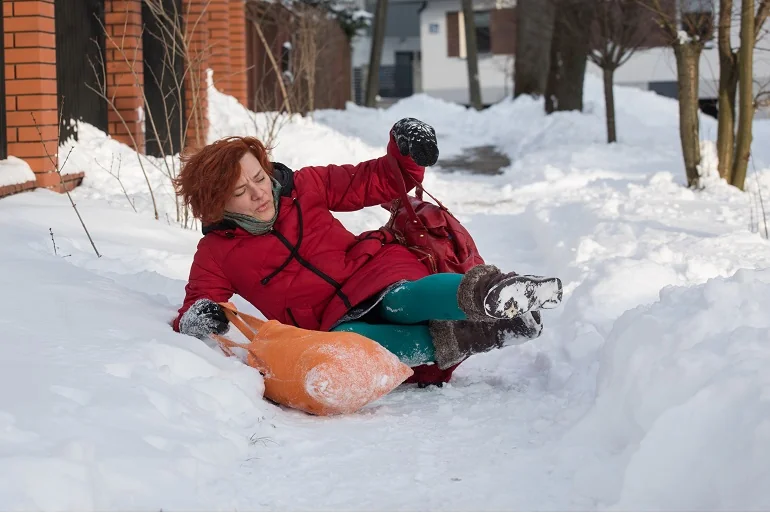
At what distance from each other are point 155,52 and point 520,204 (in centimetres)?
441

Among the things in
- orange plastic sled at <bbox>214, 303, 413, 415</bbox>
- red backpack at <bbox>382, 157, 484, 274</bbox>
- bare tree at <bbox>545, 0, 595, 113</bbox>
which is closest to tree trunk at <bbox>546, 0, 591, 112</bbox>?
bare tree at <bbox>545, 0, 595, 113</bbox>

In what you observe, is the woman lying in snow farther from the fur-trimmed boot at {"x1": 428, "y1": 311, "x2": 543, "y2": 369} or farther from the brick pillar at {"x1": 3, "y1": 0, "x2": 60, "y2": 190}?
the brick pillar at {"x1": 3, "y1": 0, "x2": 60, "y2": 190}

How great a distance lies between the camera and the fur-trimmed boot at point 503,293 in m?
3.40

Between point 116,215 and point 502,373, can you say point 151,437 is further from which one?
point 116,215

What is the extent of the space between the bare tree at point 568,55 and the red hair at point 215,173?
13299 mm

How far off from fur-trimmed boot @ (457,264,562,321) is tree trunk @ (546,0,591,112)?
44.9 feet

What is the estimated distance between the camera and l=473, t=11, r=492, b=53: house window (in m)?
39.6

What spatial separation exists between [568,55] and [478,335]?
601 inches

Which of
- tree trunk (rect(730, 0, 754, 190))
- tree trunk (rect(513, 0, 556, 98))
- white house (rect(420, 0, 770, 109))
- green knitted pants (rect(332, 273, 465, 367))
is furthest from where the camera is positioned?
white house (rect(420, 0, 770, 109))

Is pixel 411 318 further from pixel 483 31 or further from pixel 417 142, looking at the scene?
pixel 483 31

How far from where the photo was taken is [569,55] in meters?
18.3

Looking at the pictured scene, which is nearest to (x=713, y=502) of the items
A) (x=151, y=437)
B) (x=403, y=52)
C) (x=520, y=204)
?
(x=151, y=437)

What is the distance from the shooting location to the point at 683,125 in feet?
34.2

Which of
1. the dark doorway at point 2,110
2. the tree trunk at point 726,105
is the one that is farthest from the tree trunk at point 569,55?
the dark doorway at point 2,110
